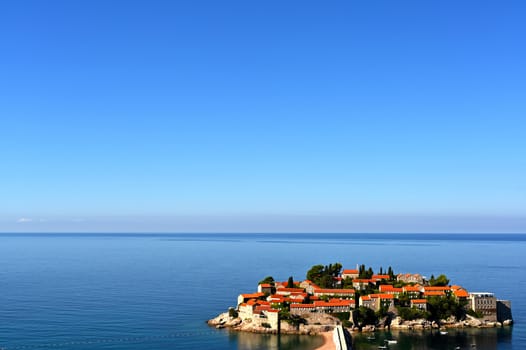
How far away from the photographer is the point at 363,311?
291ft

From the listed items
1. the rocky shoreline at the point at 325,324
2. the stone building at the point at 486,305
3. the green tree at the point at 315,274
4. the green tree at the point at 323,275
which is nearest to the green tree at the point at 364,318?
the rocky shoreline at the point at 325,324

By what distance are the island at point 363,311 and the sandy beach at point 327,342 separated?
144cm

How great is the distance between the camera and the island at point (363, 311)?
284 ft

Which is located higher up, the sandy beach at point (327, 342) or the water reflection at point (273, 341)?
the sandy beach at point (327, 342)

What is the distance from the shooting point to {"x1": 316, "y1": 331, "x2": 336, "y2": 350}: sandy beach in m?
74.5

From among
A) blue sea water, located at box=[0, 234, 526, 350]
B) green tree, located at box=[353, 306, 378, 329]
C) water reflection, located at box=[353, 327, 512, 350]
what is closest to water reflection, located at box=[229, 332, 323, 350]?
blue sea water, located at box=[0, 234, 526, 350]

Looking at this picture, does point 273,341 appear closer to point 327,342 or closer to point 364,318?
point 327,342

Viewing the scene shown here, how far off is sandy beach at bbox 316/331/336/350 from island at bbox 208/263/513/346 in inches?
56.5

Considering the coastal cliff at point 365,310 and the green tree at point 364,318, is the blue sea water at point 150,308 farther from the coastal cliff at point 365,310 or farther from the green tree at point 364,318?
the green tree at point 364,318

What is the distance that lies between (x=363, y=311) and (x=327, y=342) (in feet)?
Answer: 42.5

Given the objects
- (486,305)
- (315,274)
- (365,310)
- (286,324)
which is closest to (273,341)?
(286,324)

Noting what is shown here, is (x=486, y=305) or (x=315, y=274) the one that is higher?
(x=315, y=274)

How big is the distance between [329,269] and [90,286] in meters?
61.6

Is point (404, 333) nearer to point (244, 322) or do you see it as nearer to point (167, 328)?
point (244, 322)
